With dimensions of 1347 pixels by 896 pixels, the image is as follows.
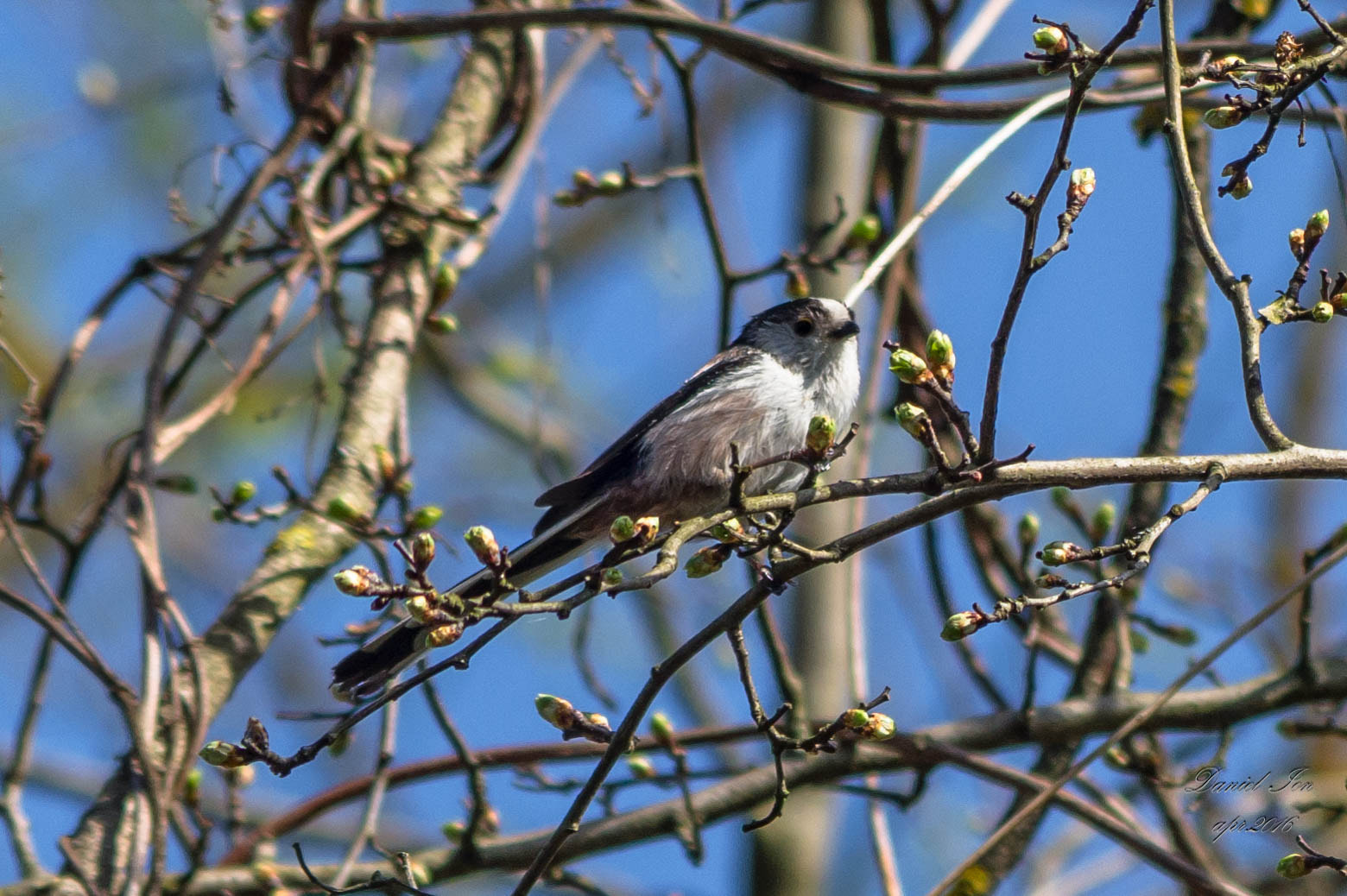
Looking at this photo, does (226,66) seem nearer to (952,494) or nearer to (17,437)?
→ (17,437)

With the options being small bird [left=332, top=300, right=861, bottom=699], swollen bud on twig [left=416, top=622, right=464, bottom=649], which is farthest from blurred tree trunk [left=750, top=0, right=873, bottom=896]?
swollen bud on twig [left=416, top=622, right=464, bottom=649]

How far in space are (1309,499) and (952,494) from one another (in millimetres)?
6926

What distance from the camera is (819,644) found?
6098 mm

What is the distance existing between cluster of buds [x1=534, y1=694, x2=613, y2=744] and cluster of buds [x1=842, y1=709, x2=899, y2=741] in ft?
1.50

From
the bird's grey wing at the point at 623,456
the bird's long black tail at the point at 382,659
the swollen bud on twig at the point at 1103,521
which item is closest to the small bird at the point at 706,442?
the bird's grey wing at the point at 623,456

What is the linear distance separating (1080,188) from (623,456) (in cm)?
203

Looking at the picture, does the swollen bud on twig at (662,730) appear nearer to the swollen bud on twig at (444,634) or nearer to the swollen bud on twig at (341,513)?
the swollen bud on twig at (341,513)

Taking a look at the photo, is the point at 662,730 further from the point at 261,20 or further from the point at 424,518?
the point at 261,20

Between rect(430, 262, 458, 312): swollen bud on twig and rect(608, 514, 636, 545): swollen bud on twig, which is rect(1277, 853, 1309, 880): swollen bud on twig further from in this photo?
rect(430, 262, 458, 312): swollen bud on twig

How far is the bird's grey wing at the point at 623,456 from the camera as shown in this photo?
12.5ft

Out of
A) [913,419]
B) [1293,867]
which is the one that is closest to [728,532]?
[913,419]

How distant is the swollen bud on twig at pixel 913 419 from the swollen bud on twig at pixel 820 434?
0.13 meters

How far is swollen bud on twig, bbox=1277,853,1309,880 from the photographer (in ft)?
7.16

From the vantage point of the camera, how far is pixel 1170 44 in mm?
2385
